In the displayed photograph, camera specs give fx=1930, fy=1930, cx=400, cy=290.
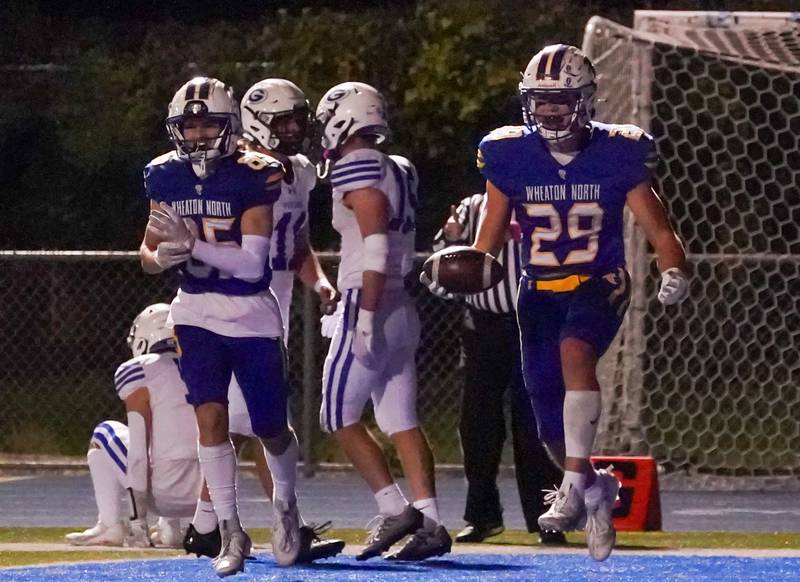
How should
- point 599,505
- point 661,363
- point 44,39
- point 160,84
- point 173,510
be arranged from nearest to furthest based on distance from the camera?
point 599,505 < point 173,510 < point 661,363 < point 160,84 < point 44,39

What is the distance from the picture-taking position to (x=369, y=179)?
6.71 m

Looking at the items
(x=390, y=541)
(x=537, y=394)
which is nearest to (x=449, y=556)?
(x=390, y=541)

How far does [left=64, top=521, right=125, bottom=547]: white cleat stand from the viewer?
7660 millimetres

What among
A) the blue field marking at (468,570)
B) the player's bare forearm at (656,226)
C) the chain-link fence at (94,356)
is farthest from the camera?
the chain-link fence at (94,356)

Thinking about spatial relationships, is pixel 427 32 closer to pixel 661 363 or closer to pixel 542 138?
pixel 661 363

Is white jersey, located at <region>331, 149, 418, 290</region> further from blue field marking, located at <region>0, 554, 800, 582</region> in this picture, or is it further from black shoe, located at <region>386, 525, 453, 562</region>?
blue field marking, located at <region>0, 554, 800, 582</region>

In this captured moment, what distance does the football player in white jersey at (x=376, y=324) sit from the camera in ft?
22.0

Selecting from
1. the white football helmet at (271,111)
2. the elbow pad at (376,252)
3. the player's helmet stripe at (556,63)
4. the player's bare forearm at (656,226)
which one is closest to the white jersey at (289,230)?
the white football helmet at (271,111)

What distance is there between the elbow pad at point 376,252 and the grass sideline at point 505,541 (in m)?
1.37

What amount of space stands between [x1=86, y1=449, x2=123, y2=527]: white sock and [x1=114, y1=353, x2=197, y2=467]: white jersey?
29cm

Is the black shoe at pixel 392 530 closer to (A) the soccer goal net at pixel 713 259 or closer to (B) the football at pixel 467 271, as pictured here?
(B) the football at pixel 467 271

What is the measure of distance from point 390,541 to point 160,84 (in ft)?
29.8

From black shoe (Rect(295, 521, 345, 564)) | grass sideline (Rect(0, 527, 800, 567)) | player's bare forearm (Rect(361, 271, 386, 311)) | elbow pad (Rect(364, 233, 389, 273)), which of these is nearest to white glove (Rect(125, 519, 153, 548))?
grass sideline (Rect(0, 527, 800, 567))

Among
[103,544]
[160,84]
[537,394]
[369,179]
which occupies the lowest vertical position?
[103,544]
